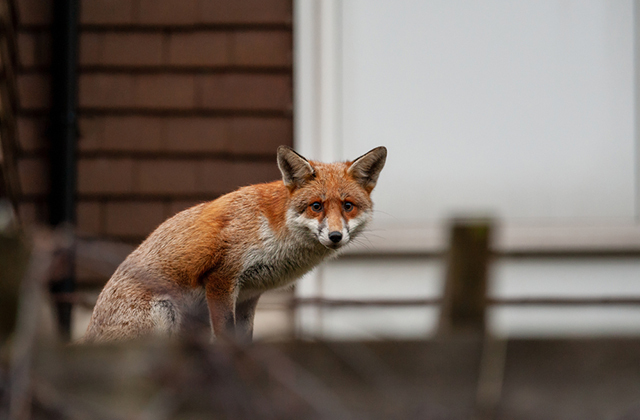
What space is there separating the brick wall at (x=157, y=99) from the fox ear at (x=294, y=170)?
4.63m

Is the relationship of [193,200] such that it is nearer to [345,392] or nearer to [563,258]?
[563,258]

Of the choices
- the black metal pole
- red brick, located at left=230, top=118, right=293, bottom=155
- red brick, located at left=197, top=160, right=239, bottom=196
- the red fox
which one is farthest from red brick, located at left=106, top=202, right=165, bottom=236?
the red fox

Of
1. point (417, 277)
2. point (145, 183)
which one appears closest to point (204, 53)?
point (145, 183)

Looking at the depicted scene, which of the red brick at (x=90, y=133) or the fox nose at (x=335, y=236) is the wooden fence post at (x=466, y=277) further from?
the red brick at (x=90, y=133)

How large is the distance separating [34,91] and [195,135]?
193 centimetres

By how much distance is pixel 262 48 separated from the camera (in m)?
8.00

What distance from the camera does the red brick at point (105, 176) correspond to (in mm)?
7719

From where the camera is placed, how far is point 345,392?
2.12 meters

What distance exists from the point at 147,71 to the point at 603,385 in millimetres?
6941

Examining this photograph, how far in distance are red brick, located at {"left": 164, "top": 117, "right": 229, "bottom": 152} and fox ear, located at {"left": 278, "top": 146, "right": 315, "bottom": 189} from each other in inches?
190

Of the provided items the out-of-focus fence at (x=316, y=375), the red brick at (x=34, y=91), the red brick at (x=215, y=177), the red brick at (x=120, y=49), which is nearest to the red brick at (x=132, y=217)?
the red brick at (x=215, y=177)

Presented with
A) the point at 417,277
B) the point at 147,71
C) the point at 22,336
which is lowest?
the point at 417,277

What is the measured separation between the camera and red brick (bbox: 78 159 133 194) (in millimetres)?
7719

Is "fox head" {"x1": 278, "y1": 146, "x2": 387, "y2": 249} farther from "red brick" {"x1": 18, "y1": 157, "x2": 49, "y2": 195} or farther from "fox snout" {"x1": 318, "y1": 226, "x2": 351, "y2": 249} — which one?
"red brick" {"x1": 18, "y1": 157, "x2": 49, "y2": 195}
